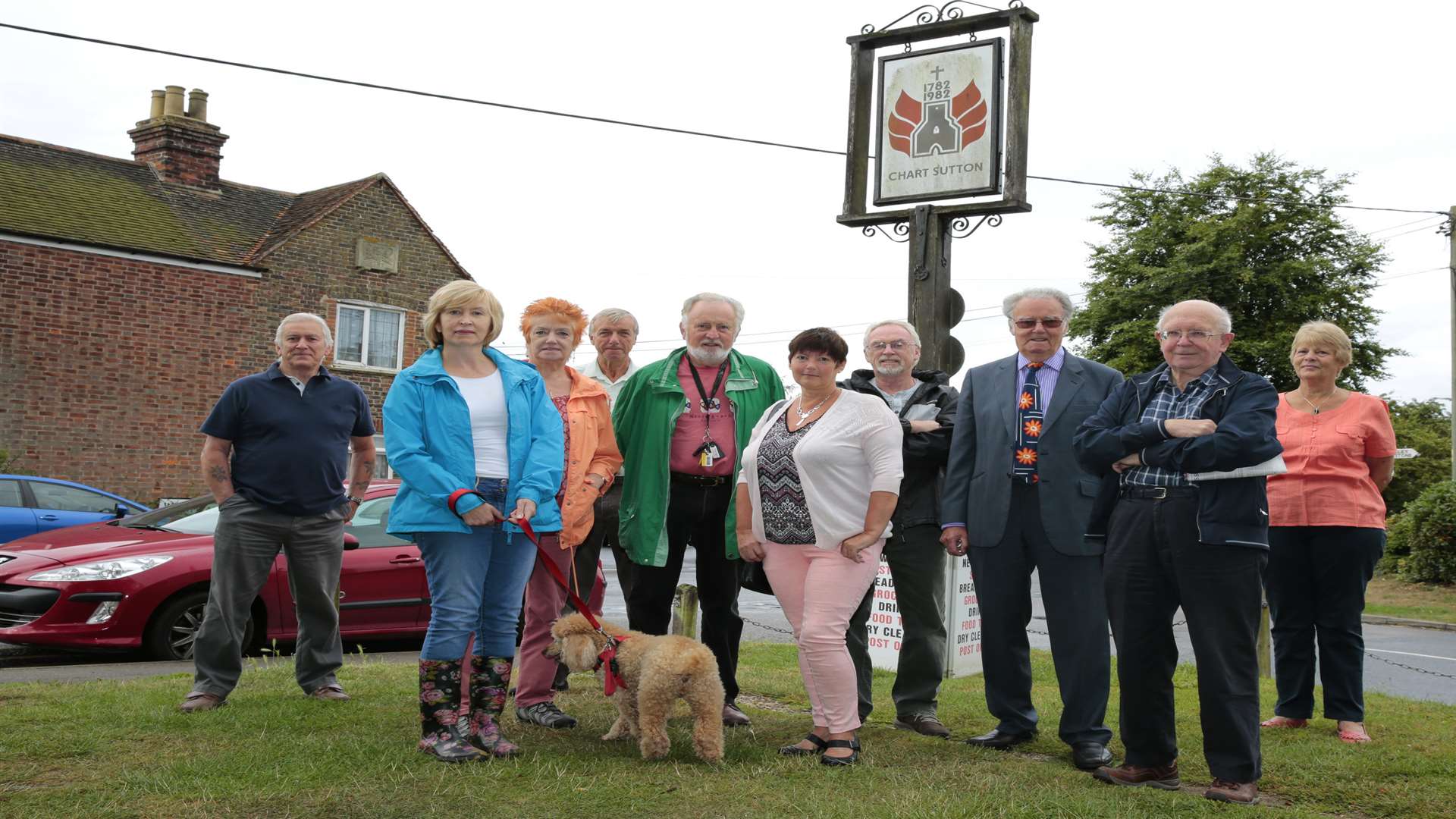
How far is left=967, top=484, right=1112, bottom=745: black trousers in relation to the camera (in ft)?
17.5

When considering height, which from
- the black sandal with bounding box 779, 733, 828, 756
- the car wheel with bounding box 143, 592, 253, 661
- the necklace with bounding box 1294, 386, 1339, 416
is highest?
the necklace with bounding box 1294, 386, 1339, 416

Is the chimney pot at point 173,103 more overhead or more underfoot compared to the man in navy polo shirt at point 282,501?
more overhead

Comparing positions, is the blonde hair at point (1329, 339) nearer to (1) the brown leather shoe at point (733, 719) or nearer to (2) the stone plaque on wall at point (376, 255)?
(1) the brown leather shoe at point (733, 719)

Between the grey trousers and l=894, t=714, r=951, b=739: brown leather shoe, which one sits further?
the grey trousers

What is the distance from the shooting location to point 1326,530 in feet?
20.0

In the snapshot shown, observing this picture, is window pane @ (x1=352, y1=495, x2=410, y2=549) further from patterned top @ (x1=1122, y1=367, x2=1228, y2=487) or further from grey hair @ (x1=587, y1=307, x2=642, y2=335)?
patterned top @ (x1=1122, y1=367, x2=1228, y2=487)

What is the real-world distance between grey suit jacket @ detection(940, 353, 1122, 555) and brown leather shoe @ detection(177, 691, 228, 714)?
365 cm

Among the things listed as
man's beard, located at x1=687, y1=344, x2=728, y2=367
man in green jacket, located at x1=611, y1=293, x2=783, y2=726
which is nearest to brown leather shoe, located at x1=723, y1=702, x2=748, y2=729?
man in green jacket, located at x1=611, y1=293, x2=783, y2=726

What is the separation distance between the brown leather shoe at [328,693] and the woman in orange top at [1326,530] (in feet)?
15.8

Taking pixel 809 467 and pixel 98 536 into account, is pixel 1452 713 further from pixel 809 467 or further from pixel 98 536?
pixel 98 536

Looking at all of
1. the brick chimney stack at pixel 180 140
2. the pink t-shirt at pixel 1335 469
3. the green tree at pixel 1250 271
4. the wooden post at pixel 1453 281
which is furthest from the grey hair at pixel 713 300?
the green tree at pixel 1250 271

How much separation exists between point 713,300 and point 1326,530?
3.26 metres

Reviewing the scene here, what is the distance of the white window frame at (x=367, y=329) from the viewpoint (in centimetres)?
2528

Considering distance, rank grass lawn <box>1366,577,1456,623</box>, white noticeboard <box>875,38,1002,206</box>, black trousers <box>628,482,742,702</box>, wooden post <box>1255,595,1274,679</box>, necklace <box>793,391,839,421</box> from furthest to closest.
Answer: grass lawn <box>1366,577,1456,623</box>
white noticeboard <box>875,38,1002,206</box>
wooden post <box>1255,595,1274,679</box>
black trousers <box>628,482,742,702</box>
necklace <box>793,391,839,421</box>
